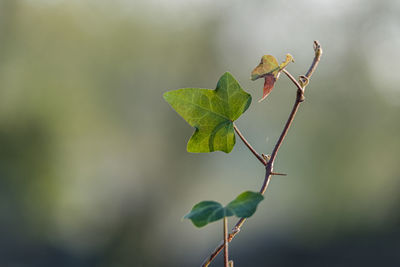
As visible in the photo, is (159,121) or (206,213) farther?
(159,121)

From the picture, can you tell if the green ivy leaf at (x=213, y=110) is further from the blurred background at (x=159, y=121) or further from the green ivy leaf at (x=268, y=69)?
the blurred background at (x=159, y=121)

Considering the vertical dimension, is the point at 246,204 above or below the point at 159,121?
below

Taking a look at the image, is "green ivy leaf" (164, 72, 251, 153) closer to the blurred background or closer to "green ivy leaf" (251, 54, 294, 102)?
"green ivy leaf" (251, 54, 294, 102)

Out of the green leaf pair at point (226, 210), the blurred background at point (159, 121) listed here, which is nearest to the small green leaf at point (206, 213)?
the green leaf pair at point (226, 210)

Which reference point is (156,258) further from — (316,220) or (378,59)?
(378,59)

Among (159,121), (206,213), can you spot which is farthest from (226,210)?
(159,121)

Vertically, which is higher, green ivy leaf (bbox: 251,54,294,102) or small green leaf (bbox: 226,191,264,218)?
green ivy leaf (bbox: 251,54,294,102)

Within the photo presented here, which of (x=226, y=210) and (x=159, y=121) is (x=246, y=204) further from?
(x=159, y=121)

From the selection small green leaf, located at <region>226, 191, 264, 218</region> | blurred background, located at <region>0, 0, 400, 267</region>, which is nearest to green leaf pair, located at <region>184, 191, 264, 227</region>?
small green leaf, located at <region>226, 191, 264, 218</region>
